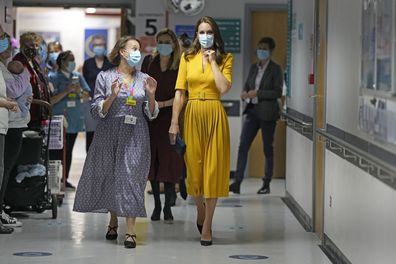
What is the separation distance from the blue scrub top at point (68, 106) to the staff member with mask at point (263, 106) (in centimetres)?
191

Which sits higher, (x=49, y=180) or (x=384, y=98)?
(x=384, y=98)

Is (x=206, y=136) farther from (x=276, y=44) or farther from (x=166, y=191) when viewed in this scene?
(x=276, y=44)

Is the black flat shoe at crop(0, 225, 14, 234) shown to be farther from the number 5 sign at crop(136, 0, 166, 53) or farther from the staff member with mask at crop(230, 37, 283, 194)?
the number 5 sign at crop(136, 0, 166, 53)

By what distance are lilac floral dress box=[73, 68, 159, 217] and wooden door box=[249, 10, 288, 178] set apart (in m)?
5.70

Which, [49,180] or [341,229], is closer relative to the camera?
[341,229]

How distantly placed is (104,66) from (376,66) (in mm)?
7101

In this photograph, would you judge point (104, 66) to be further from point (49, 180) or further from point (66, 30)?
point (66, 30)

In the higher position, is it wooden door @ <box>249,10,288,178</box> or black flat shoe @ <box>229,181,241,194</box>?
wooden door @ <box>249,10,288,178</box>

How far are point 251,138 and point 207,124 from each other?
383 centimetres

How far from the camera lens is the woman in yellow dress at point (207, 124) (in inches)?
320

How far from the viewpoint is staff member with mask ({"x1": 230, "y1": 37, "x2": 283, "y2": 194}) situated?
462 inches

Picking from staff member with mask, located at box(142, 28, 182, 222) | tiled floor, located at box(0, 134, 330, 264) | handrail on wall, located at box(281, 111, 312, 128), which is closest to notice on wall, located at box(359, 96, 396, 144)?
tiled floor, located at box(0, 134, 330, 264)

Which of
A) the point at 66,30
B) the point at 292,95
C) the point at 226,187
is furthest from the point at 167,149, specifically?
the point at 66,30

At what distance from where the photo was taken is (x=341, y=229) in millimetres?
7238
